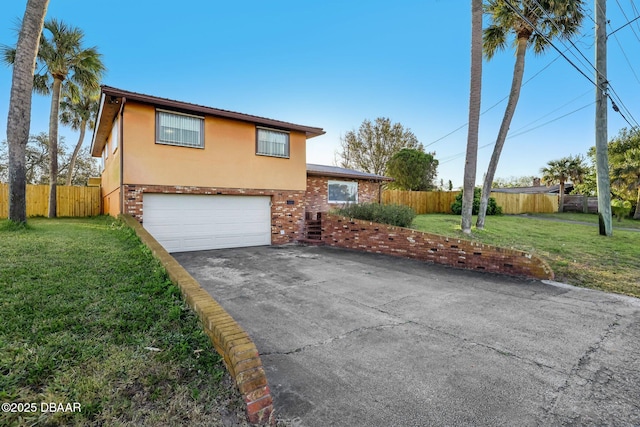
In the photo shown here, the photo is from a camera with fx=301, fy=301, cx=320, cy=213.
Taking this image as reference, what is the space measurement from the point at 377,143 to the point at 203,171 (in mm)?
25726

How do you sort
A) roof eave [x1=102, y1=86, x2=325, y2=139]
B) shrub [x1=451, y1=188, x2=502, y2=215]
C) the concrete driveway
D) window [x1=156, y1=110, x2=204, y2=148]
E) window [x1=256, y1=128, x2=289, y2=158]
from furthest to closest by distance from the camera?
shrub [x1=451, y1=188, x2=502, y2=215], window [x1=256, y1=128, x2=289, y2=158], window [x1=156, y1=110, x2=204, y2=148], roof eave [x1=102, y1=86, x2=325, y2=139], the concrete driveway

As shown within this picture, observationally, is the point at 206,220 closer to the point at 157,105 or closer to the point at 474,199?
the point at 157,105

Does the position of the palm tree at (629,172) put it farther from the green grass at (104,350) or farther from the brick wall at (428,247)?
the green grass at (104,350)

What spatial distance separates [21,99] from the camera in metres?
7.97

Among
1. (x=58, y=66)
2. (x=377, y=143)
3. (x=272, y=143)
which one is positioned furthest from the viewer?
(x=377, y=143)

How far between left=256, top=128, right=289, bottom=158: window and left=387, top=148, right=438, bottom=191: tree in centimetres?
1916

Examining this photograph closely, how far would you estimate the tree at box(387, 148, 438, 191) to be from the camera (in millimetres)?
28375

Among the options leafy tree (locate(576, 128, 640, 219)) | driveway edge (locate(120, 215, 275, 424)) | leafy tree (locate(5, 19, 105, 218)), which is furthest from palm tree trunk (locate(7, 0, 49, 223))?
leafy tree (locate(576, 128, 640, 219))

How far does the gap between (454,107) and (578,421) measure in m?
20.5

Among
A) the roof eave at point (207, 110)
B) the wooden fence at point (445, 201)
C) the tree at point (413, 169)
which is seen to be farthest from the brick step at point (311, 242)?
the tree at point (413, 169)

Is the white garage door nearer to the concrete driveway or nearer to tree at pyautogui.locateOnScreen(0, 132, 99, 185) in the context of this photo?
the concrete driveway

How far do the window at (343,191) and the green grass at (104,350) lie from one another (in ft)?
37.8

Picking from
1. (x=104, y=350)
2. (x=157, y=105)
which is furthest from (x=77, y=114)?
(x=104, y=350)

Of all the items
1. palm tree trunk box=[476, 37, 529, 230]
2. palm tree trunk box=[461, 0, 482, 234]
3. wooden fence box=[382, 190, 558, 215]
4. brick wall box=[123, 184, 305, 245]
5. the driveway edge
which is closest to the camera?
the driveway edge
